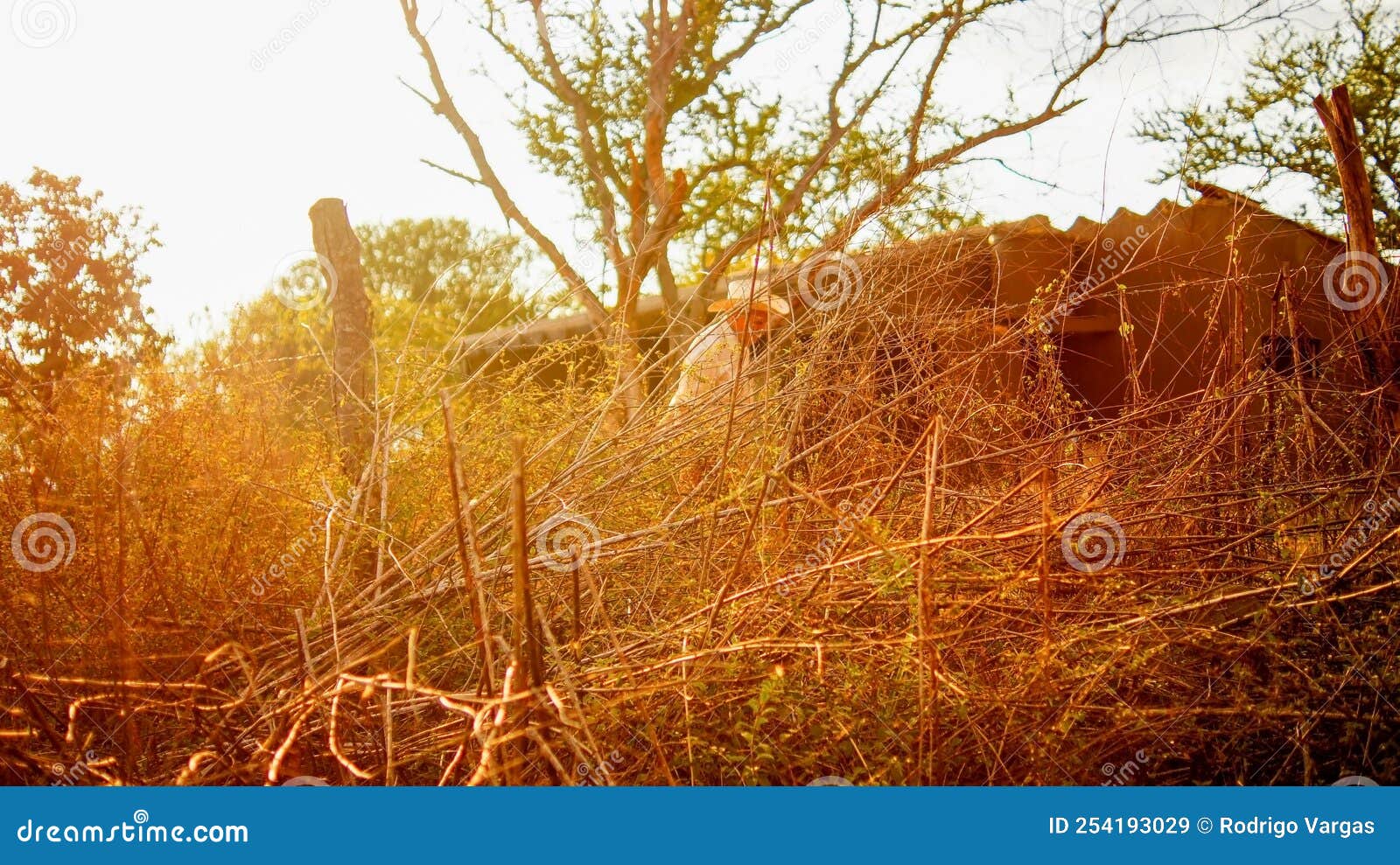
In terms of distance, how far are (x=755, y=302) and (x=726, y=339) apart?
0.37 meters

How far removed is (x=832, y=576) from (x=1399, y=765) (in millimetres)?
1507

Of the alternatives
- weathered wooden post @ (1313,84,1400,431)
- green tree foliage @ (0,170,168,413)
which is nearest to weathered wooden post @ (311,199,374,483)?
green tree foliage @ (0,170,168,413)

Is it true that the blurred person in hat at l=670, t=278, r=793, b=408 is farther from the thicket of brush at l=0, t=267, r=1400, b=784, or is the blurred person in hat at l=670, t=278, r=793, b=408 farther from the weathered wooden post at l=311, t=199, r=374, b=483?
the weathered wooden post at l=311, t=199, r=374, b=483

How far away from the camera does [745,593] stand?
8.65 ft

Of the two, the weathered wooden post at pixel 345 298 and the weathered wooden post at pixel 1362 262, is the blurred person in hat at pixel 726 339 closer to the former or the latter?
the weathered wooden post at pixel 345 298

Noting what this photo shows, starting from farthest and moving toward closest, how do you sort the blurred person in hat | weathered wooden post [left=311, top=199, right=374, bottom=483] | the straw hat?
1. weathered wooden post [left=311, top=199, right=374, bottom=483]
2. the straw hat
3. the blurred person in hat

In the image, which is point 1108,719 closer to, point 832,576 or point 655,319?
point 832,576

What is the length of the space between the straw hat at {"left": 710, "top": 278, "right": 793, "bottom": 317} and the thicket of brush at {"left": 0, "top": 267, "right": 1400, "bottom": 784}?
21 centimetres

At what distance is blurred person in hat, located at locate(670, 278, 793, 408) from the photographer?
145 inches

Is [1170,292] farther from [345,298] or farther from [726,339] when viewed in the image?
[345,298]

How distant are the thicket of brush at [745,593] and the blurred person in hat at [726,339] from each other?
0.16 metres

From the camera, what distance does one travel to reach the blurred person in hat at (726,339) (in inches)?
145

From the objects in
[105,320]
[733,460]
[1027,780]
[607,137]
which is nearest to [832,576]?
[1027,780]

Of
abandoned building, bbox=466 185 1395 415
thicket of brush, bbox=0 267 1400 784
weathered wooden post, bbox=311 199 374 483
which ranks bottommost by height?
thicket of brush, bbox=0 267 1400 784
